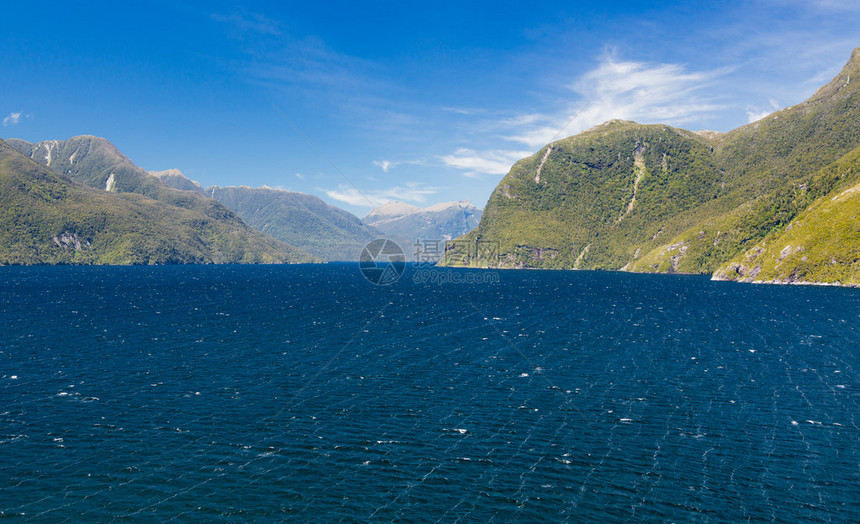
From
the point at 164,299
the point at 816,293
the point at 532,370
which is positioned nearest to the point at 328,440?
the point at 532,370

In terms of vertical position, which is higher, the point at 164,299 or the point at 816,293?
the point at 816,293

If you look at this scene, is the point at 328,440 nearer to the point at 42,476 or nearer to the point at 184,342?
the point at 42,476

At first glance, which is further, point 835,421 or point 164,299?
point 164,299

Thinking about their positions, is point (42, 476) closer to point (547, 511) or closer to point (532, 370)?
point (547, 511)

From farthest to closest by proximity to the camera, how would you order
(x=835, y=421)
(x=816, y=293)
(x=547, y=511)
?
(x=816, y=293), (x=835, y=421), (x=547, y=511)

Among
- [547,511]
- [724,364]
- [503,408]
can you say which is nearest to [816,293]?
[724,364]

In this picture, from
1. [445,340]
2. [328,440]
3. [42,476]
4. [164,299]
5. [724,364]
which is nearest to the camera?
[42,476]
